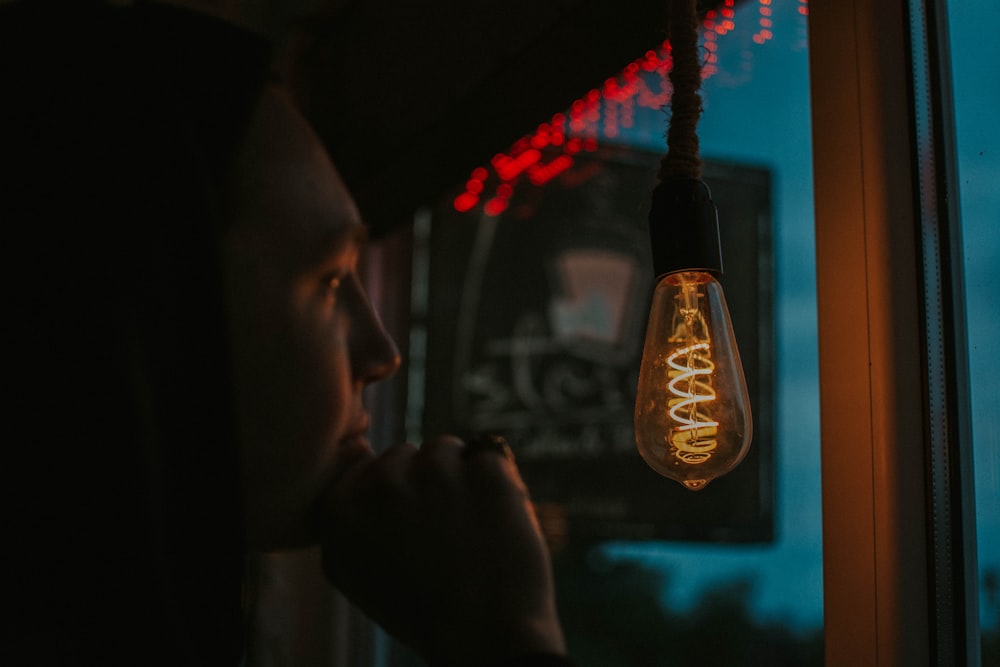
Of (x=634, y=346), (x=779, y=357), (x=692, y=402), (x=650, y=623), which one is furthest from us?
(x=634, y=346)


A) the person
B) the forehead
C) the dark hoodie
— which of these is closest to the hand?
the person

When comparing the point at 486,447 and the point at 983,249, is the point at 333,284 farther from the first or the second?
the point at 983,249

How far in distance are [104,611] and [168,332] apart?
22 cm

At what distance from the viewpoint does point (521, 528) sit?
0.70 m

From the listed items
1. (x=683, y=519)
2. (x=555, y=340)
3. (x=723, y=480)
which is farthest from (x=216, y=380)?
(x=555, y=340)

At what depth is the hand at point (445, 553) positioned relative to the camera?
65 cm

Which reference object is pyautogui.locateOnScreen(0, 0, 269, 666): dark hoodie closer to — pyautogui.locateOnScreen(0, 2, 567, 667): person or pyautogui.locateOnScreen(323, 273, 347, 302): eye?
pyautogui.locateOnScreen(0, 2, 567, 667): person

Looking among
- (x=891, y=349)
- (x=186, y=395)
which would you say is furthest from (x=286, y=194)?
(x=891, y=349)

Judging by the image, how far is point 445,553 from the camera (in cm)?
70

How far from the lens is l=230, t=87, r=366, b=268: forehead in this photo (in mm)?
805

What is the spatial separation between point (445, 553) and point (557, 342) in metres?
1.33

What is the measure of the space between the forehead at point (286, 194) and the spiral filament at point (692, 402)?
Answer: 427mm

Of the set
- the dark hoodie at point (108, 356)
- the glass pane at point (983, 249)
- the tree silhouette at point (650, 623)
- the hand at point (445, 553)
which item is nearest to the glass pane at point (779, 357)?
the tree silhouette at point (650, 623)

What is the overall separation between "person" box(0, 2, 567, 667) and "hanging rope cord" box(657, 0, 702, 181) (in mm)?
330
